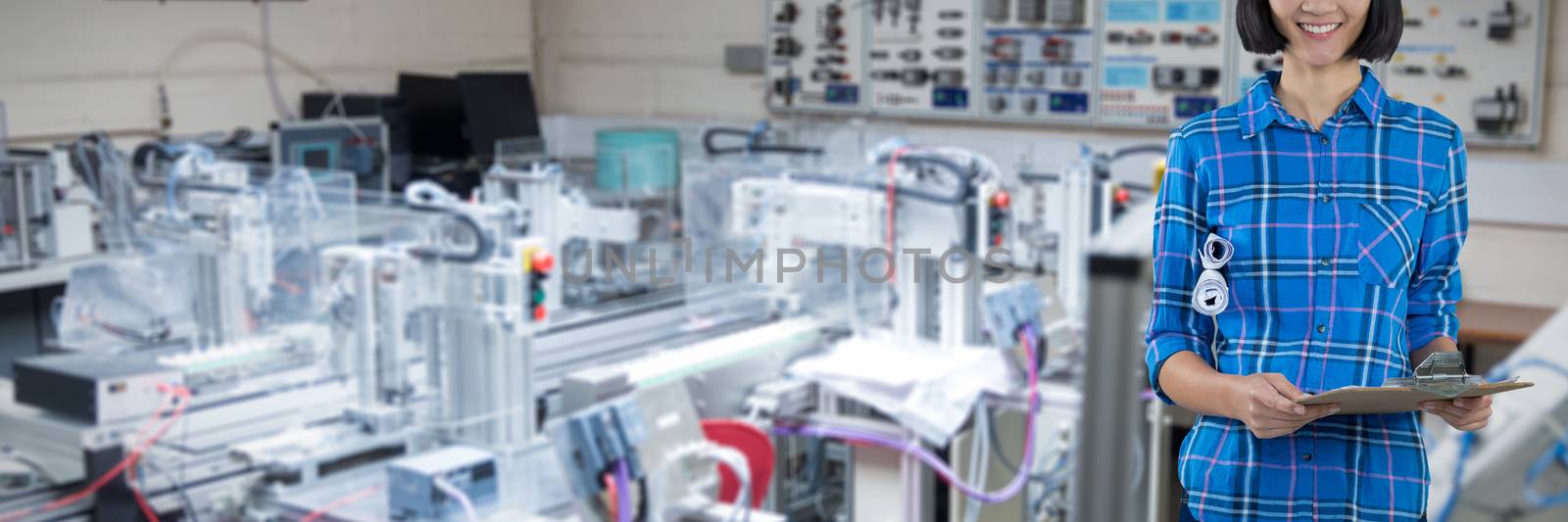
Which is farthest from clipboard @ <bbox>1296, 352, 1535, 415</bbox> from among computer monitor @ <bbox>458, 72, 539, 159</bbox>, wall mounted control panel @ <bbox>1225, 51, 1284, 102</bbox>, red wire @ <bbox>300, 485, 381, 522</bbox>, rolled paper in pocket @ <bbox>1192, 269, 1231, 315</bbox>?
computer monitor @ <bbox>458, 72, 539, 159</bbox>

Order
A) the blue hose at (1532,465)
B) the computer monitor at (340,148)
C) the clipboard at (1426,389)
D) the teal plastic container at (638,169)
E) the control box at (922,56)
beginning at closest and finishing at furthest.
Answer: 1. the clipboard at (1426,389)
2. the blue hose at (1532,465)
3. the computer monitor at (340,148)
4. the teal plastic container at (638,169)
5. the control box at (922,56)

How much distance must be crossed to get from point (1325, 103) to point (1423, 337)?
205 mm

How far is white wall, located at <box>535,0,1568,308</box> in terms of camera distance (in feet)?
16.6

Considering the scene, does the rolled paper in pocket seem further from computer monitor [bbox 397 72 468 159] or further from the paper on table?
computer monitor [bbox 397 72 468 159]

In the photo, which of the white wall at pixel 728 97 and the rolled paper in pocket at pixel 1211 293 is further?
the white wall at pixel 728 97

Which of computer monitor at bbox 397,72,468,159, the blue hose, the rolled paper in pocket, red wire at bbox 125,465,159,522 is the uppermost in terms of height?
computer monitor at bbox 397,72,468,159

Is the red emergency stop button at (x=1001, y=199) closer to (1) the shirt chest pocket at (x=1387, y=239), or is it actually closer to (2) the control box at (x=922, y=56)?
(1) the shirt chest pocket at (x=1387, y=239)

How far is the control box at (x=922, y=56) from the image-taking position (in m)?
6.49

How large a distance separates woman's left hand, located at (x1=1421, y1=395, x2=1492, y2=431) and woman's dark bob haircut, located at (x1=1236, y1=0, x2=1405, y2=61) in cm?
28

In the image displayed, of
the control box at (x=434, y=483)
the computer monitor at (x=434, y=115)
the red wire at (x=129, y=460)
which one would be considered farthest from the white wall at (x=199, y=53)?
the control box at (x=434, y=483)

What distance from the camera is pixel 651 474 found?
9.63 feet

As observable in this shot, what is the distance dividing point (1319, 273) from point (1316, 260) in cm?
1

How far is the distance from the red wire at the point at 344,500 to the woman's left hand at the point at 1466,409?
2.35 m

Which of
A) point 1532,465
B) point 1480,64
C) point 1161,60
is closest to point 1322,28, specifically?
point 1532,465
